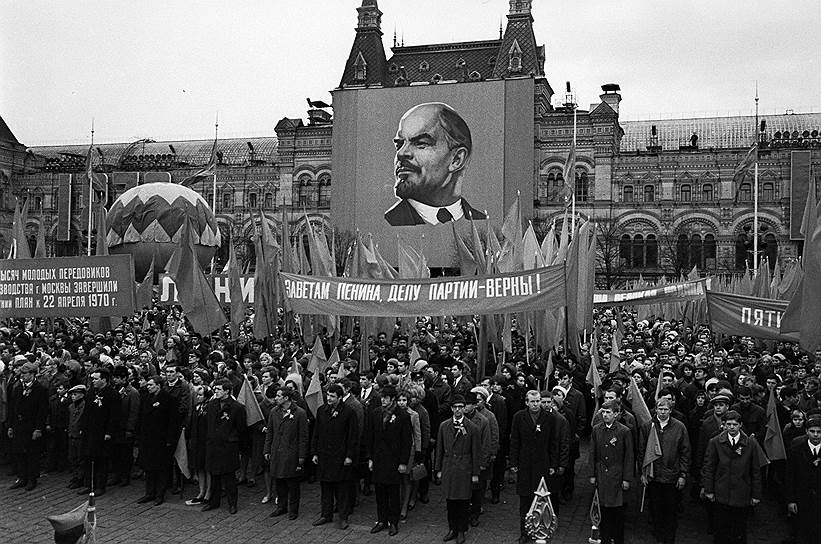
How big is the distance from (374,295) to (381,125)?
138 ft

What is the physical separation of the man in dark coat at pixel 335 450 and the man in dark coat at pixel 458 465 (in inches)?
39.1

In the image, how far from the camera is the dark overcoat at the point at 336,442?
28.5ft

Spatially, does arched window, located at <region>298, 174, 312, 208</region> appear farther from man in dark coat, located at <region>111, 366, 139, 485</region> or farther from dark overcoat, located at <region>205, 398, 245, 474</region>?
dark overcoat, located at <region>205, 398, 245, 474</region>

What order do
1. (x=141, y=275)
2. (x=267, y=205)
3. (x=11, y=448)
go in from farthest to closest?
1. (x=267, y=205)
2. (x=141, y=275)
3. (x=11, y=448)

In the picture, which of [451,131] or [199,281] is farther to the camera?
[451,131]

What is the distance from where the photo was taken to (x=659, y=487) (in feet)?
26.6

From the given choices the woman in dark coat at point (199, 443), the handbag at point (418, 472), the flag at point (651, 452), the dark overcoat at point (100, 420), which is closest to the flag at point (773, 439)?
the flag at point (651, 452)

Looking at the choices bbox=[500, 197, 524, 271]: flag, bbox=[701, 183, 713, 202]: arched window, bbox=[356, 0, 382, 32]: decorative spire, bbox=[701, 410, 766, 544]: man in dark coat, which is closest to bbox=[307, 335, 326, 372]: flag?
bbox=[500, 197, 524, 271]: flag

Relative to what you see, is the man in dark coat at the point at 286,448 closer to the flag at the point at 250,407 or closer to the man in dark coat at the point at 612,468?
the flag at the point at 250,407

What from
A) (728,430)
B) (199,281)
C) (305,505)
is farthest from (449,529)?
(199,281)

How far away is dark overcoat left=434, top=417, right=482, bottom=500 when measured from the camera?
813 centimetres

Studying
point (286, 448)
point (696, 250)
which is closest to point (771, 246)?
point (696, 250)

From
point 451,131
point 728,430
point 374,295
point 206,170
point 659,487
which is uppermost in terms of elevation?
point 451,131

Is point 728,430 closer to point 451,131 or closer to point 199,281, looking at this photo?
point 199,281
